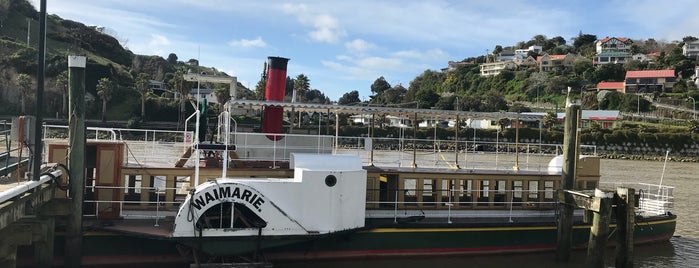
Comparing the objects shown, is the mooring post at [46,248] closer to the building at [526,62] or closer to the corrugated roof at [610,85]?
the corrugated roof at [610,85]

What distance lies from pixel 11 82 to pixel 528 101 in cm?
11276

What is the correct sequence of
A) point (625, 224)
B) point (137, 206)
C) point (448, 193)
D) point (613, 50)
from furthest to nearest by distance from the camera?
1. point (613, 50)
2. point (448, 193)
3. point (137, 206)
4. point (625, 224)

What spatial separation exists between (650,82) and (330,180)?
127 m

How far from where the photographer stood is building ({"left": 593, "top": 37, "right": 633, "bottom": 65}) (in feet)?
496

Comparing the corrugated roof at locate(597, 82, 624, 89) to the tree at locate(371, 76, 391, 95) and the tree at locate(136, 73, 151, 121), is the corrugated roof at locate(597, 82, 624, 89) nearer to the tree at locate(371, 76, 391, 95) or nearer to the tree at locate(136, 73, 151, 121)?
the tree at locate(371, 76, 391, 95)

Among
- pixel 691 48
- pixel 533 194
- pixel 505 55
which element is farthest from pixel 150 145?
pixel 505 55

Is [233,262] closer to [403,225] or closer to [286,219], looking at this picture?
[286,219]

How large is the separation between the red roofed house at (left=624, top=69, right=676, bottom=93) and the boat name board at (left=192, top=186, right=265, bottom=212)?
4931 inches

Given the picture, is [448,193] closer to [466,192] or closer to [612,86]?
[466,192]

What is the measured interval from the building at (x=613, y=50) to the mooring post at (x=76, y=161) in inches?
6461

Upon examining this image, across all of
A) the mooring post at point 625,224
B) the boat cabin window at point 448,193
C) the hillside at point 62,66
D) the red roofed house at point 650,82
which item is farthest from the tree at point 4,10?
the red roofed house at point 650,82

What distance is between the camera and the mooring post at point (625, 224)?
504 inches

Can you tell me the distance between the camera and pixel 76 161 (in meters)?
11.5

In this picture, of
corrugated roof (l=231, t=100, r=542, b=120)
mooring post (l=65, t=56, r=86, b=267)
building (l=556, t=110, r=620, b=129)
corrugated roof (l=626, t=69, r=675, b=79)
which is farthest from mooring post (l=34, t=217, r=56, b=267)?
corrugated roof (l=626, t=69, r=675, b=79)
